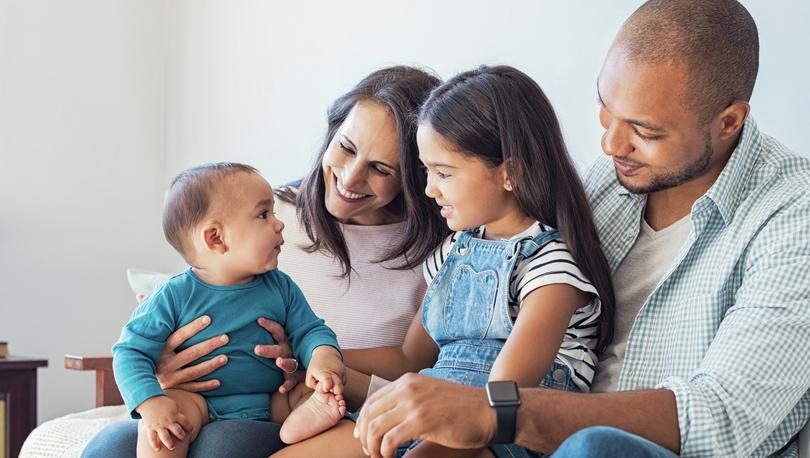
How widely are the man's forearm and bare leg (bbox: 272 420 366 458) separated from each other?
0.33m

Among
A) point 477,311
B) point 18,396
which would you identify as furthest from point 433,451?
point 18,396

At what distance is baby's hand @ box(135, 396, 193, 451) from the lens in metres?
1.47

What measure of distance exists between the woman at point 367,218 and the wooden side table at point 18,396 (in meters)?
1.45

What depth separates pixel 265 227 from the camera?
164 cm

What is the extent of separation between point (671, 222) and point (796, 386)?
16.8 inches

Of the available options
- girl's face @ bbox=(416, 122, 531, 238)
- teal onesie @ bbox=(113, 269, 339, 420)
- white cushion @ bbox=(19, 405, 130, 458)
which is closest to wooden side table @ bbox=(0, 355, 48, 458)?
white cushion @ bbox=(19, 405, 130, 458)

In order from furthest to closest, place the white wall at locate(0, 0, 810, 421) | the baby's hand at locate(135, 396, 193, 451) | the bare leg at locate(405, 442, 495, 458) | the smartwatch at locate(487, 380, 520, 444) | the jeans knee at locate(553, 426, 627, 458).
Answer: the white wall at locate(0, 0, 810, 421) → the baby's hand at locate(135, 396, 193, 451) → the bare leg at locate(405, 442, 495, 458) → the smartwatch at locate(487, 380, 520, 444) → the jeans knee at locate(553, 426, 627, 458)

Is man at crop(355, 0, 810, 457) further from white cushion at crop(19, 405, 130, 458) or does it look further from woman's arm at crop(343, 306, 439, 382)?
white cushion at crop(19, 405, 130, 458)

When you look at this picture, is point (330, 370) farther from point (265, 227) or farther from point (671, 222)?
point (671, 222)

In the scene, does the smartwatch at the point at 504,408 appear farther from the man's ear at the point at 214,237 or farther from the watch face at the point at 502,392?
the man's ear at the point at 214,237

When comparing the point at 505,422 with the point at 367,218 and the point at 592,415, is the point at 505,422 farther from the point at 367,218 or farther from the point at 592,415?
the point at 367,218

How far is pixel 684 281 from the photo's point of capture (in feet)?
5.05

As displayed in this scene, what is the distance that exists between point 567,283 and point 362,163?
61cm

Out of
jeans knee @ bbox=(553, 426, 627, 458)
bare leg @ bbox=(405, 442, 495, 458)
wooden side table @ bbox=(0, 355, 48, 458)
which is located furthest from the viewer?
wooden side table @ bbox=(0, 355, 48, 458)
